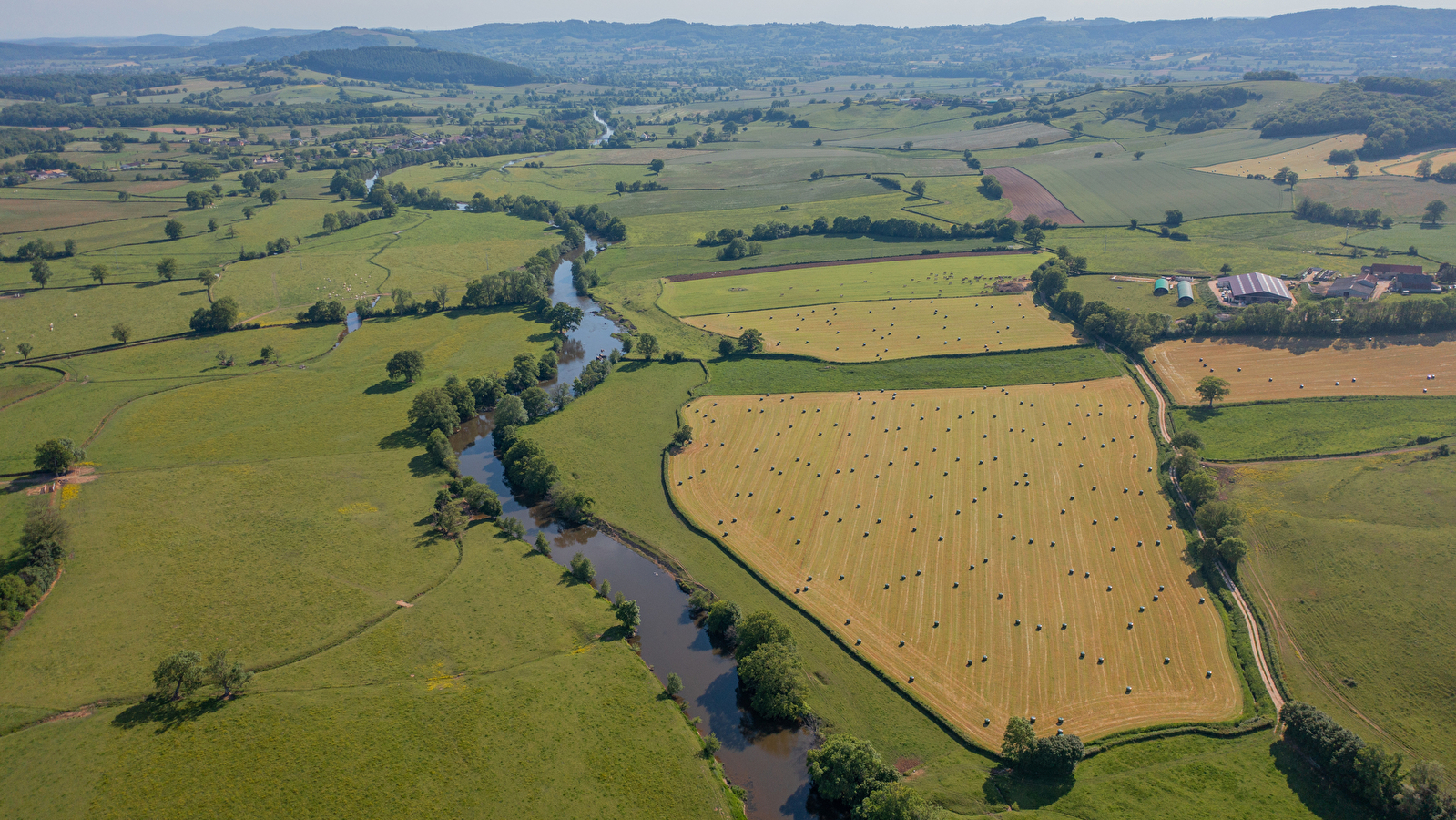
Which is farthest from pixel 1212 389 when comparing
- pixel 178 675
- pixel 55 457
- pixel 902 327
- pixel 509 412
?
pixel 55 457

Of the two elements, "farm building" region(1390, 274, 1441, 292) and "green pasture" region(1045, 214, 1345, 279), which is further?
"green pasture" region(1045, 214, 1345, 279)

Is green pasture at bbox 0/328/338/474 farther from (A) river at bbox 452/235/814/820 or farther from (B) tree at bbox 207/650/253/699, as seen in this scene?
(B) tree at bbox 207/650/253/699

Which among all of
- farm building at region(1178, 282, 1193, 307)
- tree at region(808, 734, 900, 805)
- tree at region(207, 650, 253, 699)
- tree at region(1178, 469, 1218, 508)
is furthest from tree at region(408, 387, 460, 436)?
farm building at region(1178, 282, 1193, 307)

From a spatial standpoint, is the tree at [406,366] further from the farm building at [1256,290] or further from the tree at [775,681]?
the farm building at [1256,290]

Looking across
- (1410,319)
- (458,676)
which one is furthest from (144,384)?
(1410,319)

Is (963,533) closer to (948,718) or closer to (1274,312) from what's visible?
(948,718)
